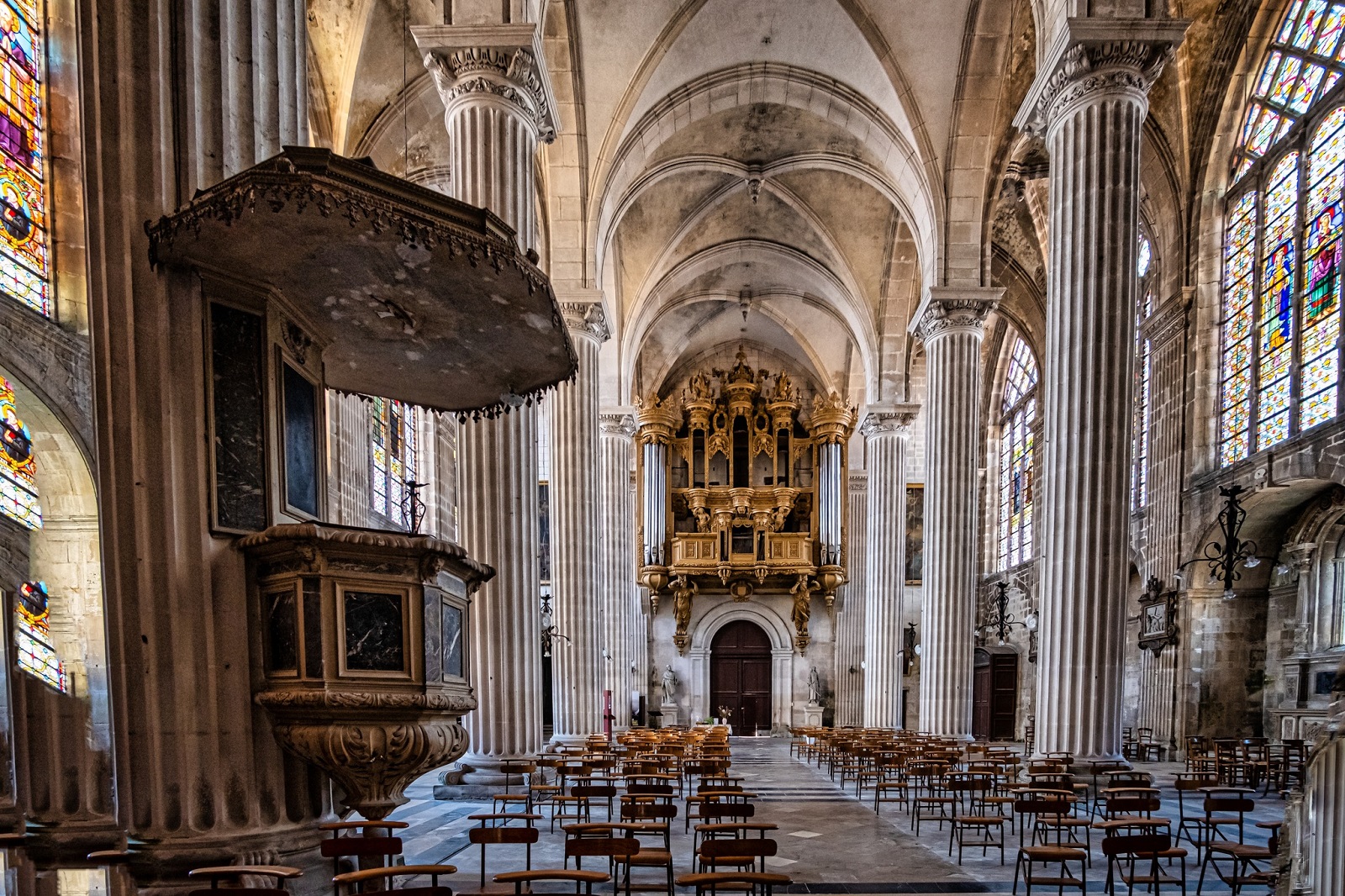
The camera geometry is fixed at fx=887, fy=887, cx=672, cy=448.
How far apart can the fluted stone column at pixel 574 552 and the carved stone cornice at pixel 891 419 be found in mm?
10045

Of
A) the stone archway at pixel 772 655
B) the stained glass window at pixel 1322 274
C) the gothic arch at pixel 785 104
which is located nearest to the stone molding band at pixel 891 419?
the gothic arch at pixel 785 104

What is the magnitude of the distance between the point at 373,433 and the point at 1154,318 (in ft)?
56.3

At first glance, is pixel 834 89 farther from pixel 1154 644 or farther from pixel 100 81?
pixel 100 81

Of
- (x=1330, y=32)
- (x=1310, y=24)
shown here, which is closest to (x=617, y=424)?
(x=1310, y=24)

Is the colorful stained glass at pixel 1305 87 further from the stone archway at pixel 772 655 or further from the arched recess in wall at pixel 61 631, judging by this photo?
the stone archway at pixel 772 655

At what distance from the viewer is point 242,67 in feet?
17.1

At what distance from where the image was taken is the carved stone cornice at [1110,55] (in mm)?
10586

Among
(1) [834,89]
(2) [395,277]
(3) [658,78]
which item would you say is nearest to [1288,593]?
(1) [834,89]

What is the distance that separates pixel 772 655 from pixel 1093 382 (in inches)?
875

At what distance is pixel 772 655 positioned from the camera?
31.4 meters

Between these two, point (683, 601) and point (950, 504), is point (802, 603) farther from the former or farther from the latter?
point (950, 504)

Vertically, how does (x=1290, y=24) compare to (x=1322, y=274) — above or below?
above

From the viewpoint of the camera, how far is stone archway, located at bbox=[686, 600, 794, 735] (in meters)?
31.1

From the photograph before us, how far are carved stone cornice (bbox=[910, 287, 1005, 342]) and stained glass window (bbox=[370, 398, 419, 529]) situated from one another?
10790 mm
